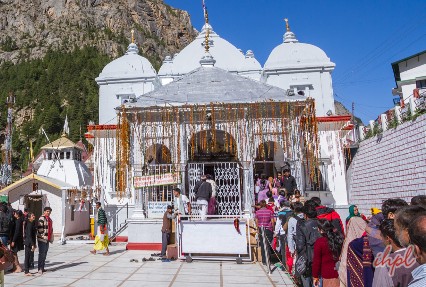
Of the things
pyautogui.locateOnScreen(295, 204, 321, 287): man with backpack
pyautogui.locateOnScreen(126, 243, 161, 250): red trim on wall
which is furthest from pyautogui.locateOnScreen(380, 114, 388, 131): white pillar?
pyautogui.locateOnScreen(295, 204, 321, 287): man with backpack

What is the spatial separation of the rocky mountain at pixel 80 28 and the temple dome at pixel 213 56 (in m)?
84.0

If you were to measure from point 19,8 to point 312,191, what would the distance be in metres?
131

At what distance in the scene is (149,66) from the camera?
73.5ft

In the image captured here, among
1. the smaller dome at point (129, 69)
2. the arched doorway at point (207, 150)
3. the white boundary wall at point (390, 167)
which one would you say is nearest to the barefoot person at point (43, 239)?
the arched doorway at point (207, 150)

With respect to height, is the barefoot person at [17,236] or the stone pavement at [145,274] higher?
the barefoot person at [17,236]

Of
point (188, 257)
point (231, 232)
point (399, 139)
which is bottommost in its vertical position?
point (188, 257)

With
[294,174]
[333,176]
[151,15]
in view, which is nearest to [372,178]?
[333,176]

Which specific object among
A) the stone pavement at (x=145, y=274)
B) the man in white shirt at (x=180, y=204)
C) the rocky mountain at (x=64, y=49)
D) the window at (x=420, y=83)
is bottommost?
the stone pavement at (x=145, y=274)

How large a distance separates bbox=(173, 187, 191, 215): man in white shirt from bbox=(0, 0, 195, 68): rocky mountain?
95.6 metres

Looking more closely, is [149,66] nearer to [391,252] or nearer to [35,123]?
[391,252]

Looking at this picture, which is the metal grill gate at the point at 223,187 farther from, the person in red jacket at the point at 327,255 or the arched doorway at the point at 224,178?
the person in red jacket at the point at 327,255

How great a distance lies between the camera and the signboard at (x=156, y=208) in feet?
40.3

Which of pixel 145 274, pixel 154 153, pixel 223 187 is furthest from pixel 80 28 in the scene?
pixel 145 274

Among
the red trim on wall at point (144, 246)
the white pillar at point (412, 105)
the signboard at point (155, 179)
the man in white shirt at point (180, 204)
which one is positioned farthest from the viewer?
the white pillar at point (412, 105)
